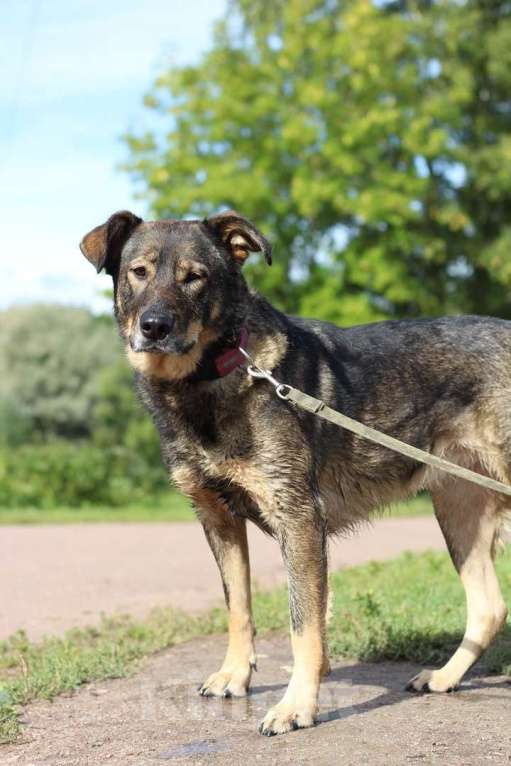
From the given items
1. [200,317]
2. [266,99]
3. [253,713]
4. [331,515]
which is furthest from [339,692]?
[266,99]

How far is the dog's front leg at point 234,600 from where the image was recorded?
18.8ft

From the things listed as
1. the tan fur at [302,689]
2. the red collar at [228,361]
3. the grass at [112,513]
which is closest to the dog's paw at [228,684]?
the tan fur at [302,689]

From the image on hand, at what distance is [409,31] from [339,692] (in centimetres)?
2299

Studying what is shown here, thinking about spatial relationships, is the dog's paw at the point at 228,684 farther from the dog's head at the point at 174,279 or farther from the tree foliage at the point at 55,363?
the tree foliage at the point at 55,363

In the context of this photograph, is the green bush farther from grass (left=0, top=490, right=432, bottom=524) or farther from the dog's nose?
the dog's nose

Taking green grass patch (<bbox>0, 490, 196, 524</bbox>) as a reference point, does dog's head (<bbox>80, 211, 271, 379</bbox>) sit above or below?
above

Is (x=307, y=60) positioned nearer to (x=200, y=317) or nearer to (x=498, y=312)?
(x=498, y=312)

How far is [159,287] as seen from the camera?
16.3 ft

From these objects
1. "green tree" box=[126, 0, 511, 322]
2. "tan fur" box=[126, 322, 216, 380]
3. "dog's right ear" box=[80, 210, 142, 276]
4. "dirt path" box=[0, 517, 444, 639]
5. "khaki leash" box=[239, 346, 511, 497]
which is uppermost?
"green tree" box=[126, 0, 511, 322]

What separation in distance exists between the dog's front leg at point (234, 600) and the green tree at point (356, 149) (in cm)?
1883

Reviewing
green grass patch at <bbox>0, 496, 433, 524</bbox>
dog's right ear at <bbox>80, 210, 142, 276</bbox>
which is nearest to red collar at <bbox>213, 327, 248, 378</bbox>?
dog's right ear at <bbox>80, 210, 142, 276</bbox>

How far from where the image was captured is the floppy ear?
209 inches

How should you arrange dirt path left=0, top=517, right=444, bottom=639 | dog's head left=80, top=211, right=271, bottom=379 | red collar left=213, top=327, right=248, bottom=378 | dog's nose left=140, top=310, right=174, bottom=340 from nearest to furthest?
dog's nose left=140, top=310, right=174, bottom=340
dog's head left=80, top=211, right=271, bottom=379
red collar left=213, top=327, right=248, bottom=378
dirt path left=0, top=517, right=444, bottom=639

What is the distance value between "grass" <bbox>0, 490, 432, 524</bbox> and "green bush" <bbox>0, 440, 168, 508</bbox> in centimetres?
27
